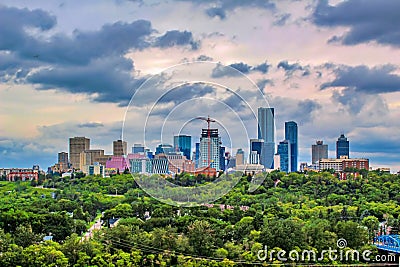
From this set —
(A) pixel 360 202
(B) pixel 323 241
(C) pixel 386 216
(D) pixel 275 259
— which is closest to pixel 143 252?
(D) pixel 275 259

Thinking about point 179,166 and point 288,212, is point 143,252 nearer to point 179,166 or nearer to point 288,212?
point 179,166

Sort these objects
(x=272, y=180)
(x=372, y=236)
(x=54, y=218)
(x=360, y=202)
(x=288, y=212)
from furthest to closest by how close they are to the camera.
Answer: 1. (x=272, y=180)
2. (x=360, y=202)
3. (x=288, y=212)
4. (x=54, y=218)
5. (x=372, y=236)

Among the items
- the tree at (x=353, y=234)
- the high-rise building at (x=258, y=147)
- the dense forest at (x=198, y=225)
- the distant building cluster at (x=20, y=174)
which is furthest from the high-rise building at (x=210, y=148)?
the distant building cluster at (x=20, y=174)

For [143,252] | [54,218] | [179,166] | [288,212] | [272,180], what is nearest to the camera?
[179,166]

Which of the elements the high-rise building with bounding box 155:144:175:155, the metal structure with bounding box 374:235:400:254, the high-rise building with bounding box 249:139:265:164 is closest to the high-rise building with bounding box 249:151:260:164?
the high-rise building with bounding box 249:139:265:164

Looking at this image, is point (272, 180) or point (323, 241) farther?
point (272, 180)
